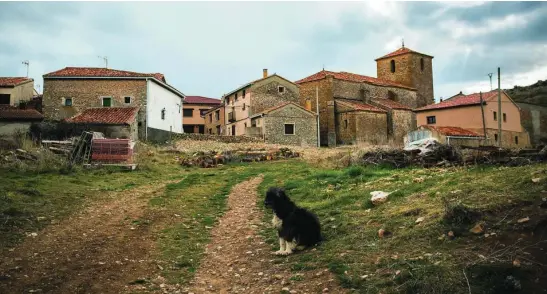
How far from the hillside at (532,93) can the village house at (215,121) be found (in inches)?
1386

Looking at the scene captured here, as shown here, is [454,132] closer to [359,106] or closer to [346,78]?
[359,106]

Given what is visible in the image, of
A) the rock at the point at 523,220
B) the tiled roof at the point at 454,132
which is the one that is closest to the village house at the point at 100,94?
the tiled roof at the point at 454,132

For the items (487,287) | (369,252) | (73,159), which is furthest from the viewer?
(73,159)

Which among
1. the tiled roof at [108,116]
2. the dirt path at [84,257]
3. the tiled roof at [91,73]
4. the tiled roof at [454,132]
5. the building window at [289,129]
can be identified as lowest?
the dirt path at [84,257]

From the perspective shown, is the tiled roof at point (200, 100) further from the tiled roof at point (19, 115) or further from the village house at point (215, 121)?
the tiled roof at point (19, 115)

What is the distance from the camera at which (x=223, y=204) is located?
12.6 meters

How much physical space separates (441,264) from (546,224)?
Result: 1365 mm

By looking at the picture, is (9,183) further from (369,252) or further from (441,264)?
(441,264)

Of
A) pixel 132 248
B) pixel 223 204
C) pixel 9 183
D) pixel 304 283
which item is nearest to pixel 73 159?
pixel 9 183

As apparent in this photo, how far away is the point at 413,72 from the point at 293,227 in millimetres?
53313

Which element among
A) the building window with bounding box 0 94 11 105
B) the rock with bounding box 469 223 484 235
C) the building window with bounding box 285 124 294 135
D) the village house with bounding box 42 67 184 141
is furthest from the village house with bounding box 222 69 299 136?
the rock with bounding box 469 223 484 235

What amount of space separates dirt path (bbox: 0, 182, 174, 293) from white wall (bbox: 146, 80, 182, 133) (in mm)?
28048

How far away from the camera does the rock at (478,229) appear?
219 inches

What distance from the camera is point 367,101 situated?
164 ft
